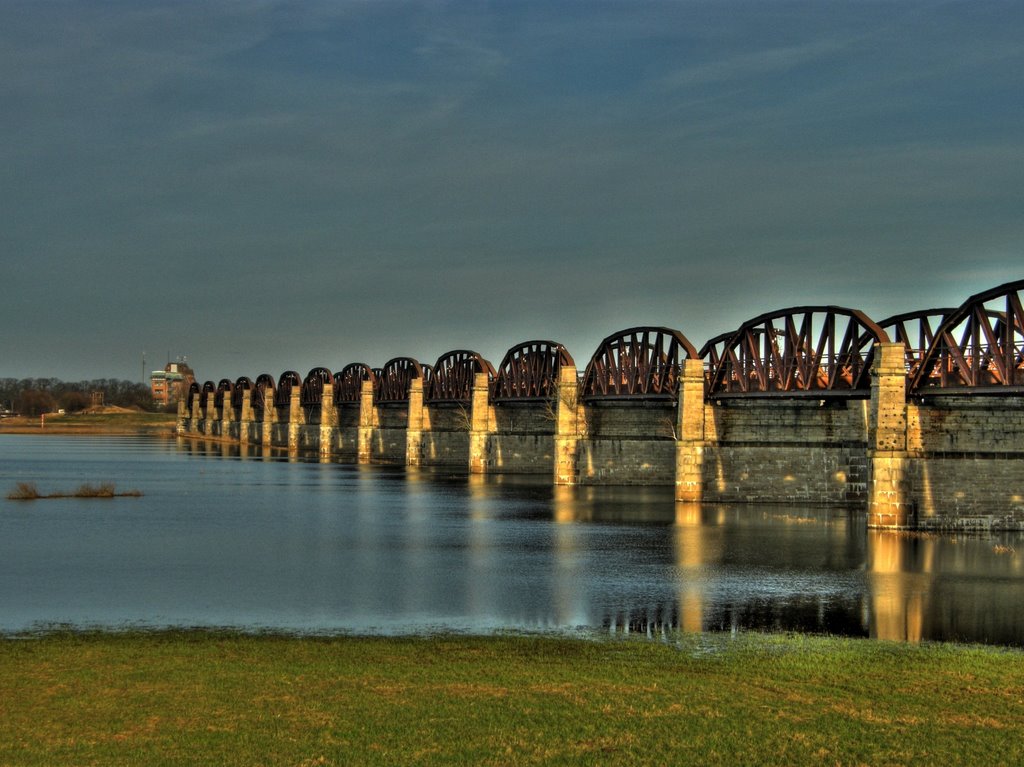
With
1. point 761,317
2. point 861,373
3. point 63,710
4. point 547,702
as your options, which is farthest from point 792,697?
point 761,317

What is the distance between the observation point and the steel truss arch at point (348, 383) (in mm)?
168125

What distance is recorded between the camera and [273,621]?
101 feet

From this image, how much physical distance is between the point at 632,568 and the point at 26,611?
21250 millimetres

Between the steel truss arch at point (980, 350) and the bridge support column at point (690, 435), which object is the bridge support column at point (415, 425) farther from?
the steel truss arch at point (980, 350)

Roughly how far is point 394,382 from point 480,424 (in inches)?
1564

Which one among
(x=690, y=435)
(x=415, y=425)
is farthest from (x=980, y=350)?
(x=415, y=425)

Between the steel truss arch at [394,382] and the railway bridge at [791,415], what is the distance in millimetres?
18923

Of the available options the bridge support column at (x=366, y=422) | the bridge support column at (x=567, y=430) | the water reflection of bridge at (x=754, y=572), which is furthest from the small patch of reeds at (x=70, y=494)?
the bridge support column at (x=366, y=422)

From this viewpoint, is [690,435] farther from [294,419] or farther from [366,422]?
[294,419]

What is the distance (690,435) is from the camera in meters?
75.6

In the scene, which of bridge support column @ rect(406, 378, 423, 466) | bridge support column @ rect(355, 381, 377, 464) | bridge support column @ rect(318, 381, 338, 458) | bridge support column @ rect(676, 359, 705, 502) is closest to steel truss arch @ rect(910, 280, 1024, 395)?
bridge support column @ rect(676, 359, 705, 502)

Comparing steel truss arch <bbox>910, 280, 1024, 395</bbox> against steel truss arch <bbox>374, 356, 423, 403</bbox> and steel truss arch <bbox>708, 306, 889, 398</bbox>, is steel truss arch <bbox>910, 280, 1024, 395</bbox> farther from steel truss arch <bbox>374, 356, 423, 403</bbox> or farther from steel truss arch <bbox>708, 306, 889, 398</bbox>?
steel truss arch <bbox>374, 356, 423, 403</bbox>

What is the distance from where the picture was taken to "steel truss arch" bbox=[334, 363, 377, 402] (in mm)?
168125

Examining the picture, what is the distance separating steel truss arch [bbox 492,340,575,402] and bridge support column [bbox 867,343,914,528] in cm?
4792
